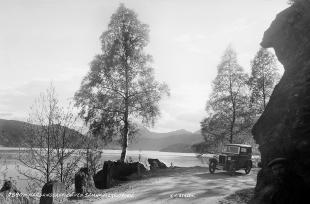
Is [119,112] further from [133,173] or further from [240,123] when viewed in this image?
[240,123]

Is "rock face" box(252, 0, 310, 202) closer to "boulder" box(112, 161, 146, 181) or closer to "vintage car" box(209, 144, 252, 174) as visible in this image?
"vintage car" box(209, 144, 252, 174)

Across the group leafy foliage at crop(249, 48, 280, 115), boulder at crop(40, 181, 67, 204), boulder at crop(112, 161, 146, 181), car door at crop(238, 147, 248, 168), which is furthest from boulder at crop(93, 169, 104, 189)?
leafy foliage at crop(249, 48, 280, 115)

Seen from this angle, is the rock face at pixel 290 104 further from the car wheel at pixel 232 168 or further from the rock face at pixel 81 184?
the car wheel at pixel 232 168

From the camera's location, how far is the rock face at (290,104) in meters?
9.36

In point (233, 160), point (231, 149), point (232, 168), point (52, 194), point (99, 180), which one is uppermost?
point (231, 149)

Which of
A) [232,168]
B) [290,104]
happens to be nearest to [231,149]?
[232,168]

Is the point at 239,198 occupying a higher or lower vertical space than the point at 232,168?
lower

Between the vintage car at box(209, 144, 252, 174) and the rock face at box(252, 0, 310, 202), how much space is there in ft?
36.3

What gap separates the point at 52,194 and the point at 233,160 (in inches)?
588

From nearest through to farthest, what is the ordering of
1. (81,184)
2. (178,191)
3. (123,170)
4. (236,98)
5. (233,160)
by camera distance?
(81,184) < (178,191) < (123,170) < (233,160) < (236,98)

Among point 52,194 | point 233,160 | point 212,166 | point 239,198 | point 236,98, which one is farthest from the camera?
point 236,98

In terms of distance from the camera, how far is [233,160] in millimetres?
23688

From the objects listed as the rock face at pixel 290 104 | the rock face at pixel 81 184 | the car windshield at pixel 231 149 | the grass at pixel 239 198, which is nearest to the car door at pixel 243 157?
the car windshield at pixel 231 149

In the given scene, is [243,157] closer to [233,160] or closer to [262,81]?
[233,160]
